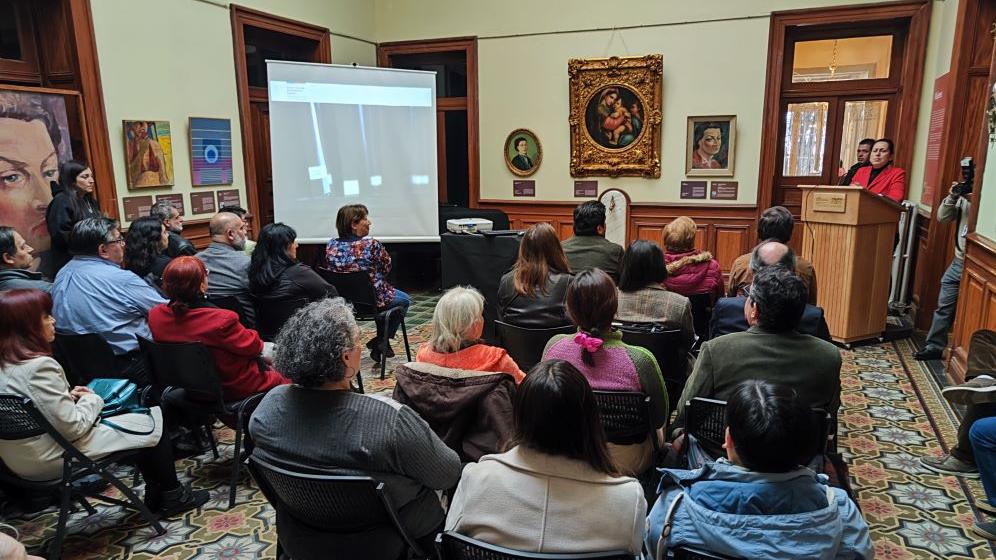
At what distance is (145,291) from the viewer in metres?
3.17

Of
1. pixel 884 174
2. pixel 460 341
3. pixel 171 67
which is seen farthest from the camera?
pixel 884 174

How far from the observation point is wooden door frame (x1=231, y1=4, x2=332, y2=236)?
5.84 metres

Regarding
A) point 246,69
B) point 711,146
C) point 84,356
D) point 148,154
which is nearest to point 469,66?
point 246,69

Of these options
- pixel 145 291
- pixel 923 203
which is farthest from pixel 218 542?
pixel 923 203

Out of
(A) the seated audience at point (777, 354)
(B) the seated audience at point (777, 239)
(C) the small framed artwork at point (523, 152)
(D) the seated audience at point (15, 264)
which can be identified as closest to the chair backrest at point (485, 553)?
(A) the seated audience at point (777, 354)

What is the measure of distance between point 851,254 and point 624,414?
11.3 feet

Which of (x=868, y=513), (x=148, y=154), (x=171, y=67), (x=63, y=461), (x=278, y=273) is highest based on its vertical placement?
(x=171, y=67)

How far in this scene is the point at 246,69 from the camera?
19.7ft

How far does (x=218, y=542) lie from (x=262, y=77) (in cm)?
524

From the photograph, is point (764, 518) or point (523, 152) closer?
point (764, 518)

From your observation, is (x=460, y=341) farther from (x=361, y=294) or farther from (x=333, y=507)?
(x=361, y=294)

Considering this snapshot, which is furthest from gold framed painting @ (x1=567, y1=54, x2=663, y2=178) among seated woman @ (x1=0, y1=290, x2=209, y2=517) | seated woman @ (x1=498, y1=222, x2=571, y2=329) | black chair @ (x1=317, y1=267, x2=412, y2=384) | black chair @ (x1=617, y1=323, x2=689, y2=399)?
seated woman @ (x1=0, y1=290, x2=209, y2=517)

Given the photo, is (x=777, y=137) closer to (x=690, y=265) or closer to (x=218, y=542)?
(x=690, y=265)

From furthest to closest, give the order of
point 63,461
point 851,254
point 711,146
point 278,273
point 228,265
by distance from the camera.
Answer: point 711,146
point 851,254
point 228,265
point 278,273
point 63,461
